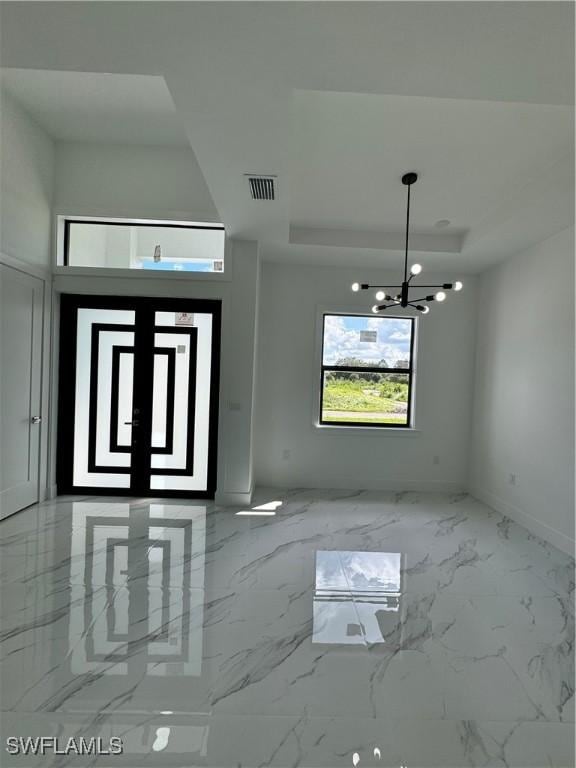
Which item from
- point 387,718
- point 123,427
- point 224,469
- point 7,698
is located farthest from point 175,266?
point 387,718

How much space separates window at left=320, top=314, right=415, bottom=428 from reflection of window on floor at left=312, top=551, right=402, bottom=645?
8.16 feet

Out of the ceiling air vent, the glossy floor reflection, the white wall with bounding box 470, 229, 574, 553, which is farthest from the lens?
the white wall with bounding box 470, 229, 574, 553

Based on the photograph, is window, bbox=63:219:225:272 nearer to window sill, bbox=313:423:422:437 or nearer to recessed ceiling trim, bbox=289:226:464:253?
recessed ceiling trim, bbox=289:226:464:253

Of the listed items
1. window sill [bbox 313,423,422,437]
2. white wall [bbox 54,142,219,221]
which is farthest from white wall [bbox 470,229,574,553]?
white wall [bbox 54,142,219,221]

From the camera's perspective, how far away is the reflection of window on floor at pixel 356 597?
8.18 feet

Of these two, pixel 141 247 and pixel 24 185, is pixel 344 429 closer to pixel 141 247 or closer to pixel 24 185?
pixel 141 247

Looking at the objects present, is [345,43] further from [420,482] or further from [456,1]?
[420,482]

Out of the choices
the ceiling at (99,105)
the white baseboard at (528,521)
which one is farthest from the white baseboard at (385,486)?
the ceiling at (99,105)

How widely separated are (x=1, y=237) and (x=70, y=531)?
9.12 ft

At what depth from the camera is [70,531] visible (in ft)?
12.9

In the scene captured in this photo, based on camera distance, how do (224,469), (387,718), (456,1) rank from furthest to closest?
(224,469)
(387,718)
(456,1)

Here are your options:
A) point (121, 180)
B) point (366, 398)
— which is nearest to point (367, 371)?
point (366, 398)

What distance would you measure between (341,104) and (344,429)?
384 centimetres

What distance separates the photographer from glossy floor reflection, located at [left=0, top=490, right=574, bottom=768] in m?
1.77
